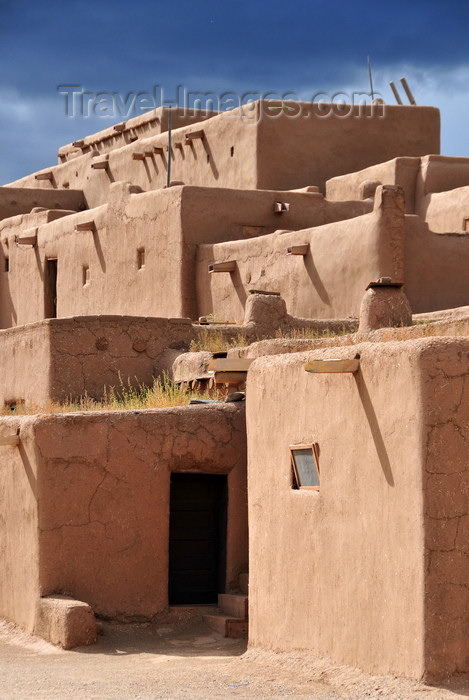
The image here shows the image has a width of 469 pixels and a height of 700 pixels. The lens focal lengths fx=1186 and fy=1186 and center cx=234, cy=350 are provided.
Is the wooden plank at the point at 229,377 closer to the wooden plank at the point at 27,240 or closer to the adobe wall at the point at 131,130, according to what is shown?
the wooden plank at the point at 27,240

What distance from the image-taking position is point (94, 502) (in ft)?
32.4

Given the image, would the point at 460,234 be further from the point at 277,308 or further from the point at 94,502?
the point at 94,502

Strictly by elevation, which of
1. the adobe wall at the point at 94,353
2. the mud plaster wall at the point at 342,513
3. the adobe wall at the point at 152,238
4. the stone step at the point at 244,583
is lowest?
the stone step at the point at 244,583

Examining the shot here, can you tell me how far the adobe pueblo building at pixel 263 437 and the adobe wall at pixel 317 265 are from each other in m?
0.03

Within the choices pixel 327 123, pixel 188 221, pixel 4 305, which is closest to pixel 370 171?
pixel 327 123

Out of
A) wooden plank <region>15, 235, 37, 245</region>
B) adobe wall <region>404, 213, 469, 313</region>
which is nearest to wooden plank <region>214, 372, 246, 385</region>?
adobe wall <region>404, 213, 469, 313</region>

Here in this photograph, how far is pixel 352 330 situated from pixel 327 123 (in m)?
9.27

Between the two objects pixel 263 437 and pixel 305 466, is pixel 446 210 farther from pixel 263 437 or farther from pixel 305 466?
pixel 305 466

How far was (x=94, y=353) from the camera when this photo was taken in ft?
42.2

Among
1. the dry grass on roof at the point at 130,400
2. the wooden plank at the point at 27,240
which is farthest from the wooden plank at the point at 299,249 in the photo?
the wooden plank at the point at 27,240

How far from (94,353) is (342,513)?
234 inches

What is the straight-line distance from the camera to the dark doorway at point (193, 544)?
1033 cm

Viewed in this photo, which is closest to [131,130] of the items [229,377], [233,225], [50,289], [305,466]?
[50,289]

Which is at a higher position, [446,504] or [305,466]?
[305,466]
